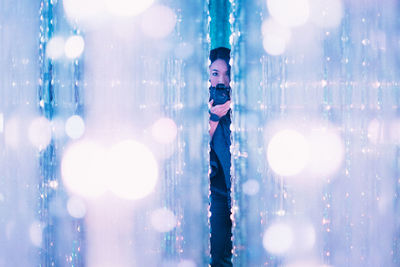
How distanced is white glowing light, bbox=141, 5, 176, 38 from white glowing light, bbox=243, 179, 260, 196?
0.43m

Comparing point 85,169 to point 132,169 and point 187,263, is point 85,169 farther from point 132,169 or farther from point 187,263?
point 187,263

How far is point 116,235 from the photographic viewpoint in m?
0.82

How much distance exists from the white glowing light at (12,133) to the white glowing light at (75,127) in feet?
0.54

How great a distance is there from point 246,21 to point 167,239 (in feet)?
1.94

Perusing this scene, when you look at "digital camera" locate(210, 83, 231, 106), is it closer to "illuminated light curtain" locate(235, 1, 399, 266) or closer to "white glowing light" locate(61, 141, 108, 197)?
"illuminated light curtain" locate(235, 1, 399, 266)

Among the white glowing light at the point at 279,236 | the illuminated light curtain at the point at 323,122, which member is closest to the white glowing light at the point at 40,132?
the illuminated light curtain at the point at 323,122

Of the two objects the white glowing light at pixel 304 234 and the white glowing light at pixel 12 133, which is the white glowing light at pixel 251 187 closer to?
the white glowing light at pixel 304 234

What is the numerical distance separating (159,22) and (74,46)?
233 millimetres

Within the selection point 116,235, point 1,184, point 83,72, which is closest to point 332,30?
point 83,72

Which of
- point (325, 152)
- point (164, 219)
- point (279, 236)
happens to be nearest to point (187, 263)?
point (164, 219)

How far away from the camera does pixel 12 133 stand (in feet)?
2.89

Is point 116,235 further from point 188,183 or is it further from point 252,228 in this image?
point 252,228

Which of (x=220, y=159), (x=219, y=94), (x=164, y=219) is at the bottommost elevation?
(x=164, y=219)

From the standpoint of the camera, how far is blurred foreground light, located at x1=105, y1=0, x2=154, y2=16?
2.64 ft
